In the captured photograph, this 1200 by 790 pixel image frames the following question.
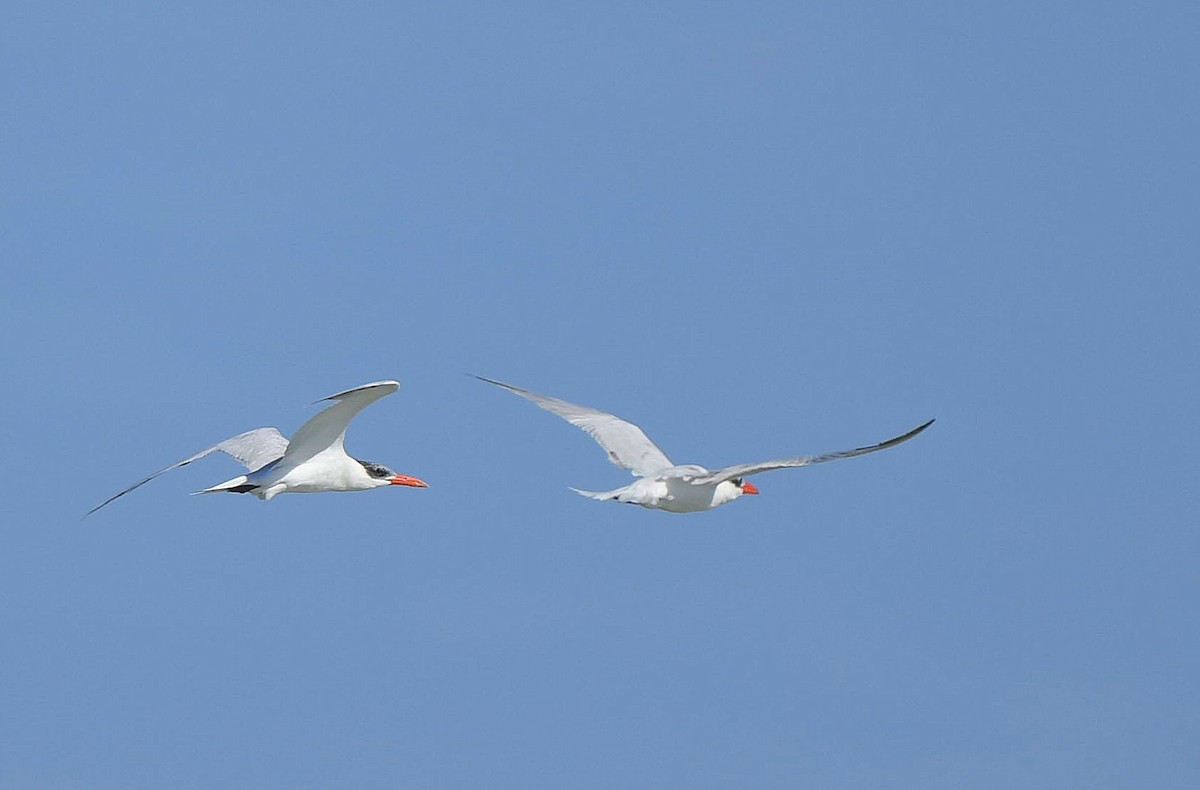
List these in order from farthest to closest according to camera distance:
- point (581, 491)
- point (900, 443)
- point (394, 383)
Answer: point (581, 491) < point (394, 383) < point (900, 443)

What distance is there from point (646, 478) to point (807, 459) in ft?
10.9

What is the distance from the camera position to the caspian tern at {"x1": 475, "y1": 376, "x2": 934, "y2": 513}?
23.3m

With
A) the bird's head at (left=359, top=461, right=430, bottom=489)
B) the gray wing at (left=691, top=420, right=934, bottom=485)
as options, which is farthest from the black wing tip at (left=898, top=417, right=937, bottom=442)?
the bird's head at (left=359, top=461, right=430, bottom=489)

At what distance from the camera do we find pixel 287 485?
24797mm

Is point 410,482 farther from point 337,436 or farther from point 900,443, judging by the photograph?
point 900,443

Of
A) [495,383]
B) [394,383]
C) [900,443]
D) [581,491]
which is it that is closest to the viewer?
[900,443]

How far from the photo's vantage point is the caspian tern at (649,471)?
76.5 ft

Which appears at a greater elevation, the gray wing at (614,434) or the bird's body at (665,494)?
the gray wing at (614,434)

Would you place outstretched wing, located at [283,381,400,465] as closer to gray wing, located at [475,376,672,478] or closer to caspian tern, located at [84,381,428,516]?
caspian tern, located at [84,381,428,516]

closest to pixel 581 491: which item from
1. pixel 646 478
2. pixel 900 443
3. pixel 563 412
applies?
pixel 646 478

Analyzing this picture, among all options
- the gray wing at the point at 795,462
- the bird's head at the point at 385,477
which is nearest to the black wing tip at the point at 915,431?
the gray wing at the point at 795,462

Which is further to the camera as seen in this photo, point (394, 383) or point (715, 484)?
point (715, 484)

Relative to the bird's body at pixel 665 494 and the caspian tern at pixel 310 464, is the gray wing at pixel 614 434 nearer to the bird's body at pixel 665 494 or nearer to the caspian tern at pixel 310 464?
the bird's body at pixel 665 494

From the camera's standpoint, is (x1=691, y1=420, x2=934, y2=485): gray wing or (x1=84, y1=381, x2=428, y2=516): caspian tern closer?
(x1=691, y1=420, x2=934, y2=485): gray wing
